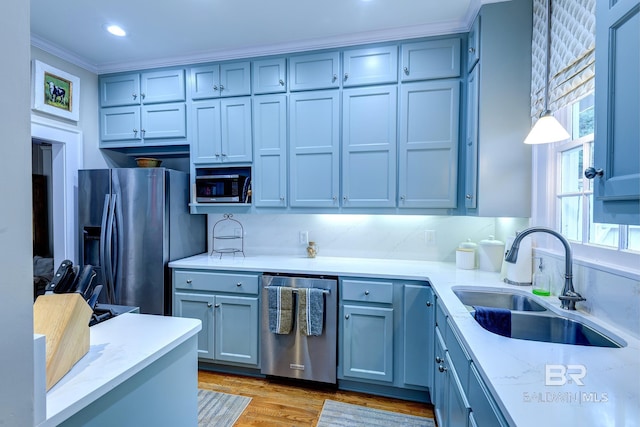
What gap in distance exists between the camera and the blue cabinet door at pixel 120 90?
9.74ft

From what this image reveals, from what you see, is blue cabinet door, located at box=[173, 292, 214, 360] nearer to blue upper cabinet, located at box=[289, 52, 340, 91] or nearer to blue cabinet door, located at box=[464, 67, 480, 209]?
blue upper cabinet, located at box=[289, 52, 340, 91]

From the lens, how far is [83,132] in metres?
2.94

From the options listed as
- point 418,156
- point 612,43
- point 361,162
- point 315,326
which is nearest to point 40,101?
point 361,162

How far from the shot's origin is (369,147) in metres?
2.52

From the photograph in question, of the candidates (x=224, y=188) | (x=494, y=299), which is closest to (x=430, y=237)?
(x=494, y=299)

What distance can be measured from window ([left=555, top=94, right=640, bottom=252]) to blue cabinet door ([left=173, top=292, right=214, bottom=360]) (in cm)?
245

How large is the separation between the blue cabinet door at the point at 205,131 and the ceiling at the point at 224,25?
42cm

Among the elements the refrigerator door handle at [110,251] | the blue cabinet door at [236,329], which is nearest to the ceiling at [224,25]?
the refrigerator door handle at [110,251]

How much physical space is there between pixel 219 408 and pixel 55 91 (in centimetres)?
284

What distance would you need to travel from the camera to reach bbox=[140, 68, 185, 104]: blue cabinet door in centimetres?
287

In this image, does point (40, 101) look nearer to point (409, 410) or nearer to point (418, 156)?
point (418, 156)

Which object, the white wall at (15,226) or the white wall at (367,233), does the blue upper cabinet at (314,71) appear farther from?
the white wall at (15,226)

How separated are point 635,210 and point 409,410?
197 cm

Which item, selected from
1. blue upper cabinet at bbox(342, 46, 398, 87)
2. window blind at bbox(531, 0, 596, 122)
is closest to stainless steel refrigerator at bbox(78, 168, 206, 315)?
blue upper cabinet at bbox(342, 46, 398, 87)
